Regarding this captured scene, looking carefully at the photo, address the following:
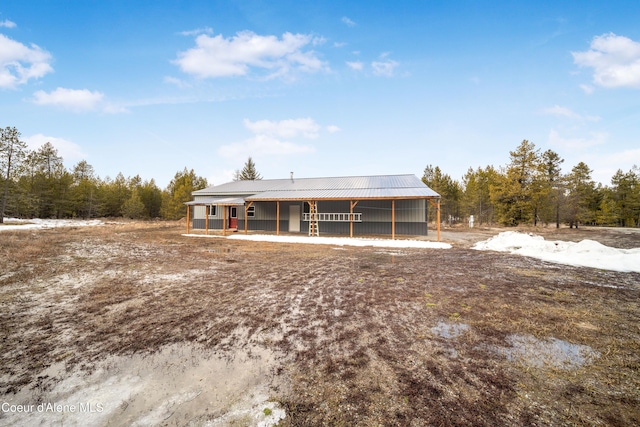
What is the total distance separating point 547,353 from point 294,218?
17.9m

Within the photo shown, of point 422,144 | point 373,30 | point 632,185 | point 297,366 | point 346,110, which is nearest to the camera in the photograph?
point 297,366

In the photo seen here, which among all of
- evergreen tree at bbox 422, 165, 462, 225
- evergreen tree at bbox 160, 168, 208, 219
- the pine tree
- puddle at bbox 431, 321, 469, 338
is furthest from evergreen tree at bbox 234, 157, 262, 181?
puddle at bbox 431, 321, 469, 338

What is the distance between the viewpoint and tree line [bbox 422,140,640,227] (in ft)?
83.3

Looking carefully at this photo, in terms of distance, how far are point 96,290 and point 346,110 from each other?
2628 centimetres

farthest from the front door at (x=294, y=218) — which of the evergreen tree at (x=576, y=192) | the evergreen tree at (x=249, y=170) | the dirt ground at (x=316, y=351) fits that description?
the evergreen tree at (x=576, y=192)

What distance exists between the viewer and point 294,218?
20.1 m

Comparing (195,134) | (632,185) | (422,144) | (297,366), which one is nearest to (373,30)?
(422,144)

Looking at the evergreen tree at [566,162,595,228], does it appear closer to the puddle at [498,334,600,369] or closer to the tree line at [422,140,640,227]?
the tree line at [422,140,640,227]

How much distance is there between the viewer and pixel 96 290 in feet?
17.0

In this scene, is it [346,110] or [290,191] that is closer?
[290,191]

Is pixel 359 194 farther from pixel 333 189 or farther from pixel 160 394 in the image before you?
pixel 160 394

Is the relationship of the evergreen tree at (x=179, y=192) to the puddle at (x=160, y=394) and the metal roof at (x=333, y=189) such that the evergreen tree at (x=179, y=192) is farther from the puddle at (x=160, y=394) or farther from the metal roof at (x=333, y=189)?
the puddle at (x=160, y=394)

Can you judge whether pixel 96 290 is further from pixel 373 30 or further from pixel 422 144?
pixel 422 144

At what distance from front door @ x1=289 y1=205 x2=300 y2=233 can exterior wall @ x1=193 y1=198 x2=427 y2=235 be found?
0.27 metres
